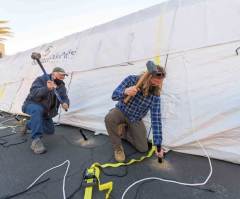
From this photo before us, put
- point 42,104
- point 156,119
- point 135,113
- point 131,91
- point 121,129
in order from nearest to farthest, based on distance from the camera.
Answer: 1. point 131,91
2. point 156,119
3. point 135,113
4. point 121,129
5. point 42,104

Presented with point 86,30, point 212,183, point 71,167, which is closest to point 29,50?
point 86,30

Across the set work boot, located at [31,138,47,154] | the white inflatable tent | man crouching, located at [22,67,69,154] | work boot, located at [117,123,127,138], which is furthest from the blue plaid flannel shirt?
work boot, located at [31,138,47,154]

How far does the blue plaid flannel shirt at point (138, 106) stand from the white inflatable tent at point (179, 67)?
267 mm

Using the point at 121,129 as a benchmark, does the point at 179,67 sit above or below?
above

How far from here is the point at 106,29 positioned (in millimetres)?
3078

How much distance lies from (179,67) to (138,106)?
64cm

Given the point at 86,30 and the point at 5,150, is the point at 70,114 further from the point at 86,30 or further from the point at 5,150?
the point at 86,30

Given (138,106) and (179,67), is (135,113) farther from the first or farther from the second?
(179,67)

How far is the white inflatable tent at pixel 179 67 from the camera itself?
1867 millimetres

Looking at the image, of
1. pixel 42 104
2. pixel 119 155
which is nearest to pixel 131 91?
pixel 119 155

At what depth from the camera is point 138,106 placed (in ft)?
6.37

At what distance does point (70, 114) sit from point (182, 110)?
1663 millimetres

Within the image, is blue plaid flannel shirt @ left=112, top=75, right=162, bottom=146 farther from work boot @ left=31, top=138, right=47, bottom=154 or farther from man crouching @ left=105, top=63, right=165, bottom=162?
work boot @ left=31, top=138, right=47, bottom=154

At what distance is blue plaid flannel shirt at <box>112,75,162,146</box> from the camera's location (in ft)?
6.03
